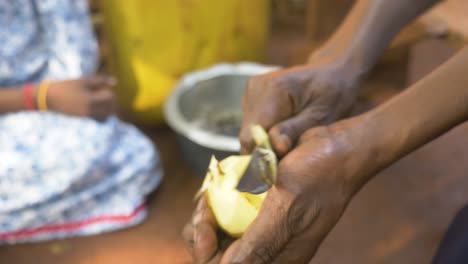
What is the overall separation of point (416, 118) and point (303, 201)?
18 centimetres

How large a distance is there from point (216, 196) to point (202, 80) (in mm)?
688

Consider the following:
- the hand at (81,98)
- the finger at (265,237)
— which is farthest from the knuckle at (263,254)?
the hand at (81,98)

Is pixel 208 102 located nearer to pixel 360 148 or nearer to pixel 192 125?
pixel 192 125

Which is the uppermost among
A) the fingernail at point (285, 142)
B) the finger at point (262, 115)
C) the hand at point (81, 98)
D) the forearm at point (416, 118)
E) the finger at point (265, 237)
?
the forearm at point (416, 118)

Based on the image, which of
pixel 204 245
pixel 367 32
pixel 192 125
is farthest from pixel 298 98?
pixel 192 125

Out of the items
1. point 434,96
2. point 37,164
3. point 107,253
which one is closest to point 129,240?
point 107,253

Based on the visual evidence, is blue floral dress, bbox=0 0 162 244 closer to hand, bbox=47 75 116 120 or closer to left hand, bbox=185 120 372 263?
hand, bbox=47 75 116 120

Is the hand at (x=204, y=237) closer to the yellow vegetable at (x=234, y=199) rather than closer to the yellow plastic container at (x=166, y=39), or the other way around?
the yellow vegetable at (x=234, y=199)

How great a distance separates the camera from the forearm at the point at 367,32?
0.96 metres

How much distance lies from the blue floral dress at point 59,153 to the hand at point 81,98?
0.02 m

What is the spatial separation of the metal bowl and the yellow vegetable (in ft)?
1.55

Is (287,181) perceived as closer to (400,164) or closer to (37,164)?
(400,164)

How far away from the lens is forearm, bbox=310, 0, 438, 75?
96cm

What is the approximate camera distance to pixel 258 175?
681 mm
